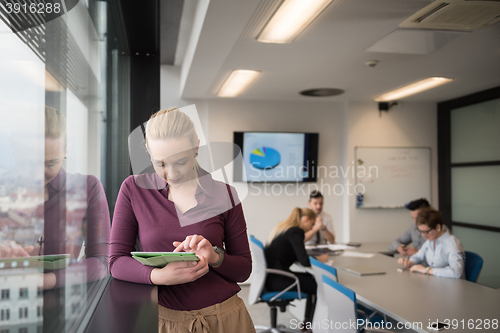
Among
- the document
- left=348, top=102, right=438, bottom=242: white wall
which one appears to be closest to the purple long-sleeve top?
the document

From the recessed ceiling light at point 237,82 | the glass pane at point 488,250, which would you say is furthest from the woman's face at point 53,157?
the glass pane at point 488,250

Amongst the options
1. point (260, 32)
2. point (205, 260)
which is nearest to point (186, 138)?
point (205, 260)

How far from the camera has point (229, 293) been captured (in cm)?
117

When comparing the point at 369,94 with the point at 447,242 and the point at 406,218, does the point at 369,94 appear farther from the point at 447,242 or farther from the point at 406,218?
the point at 447,242

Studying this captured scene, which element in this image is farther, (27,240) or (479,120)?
(479,120)

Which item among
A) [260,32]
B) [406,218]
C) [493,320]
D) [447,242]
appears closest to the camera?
[493,320]

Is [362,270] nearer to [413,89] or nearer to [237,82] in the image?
[237,82]

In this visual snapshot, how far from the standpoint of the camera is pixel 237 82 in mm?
4188

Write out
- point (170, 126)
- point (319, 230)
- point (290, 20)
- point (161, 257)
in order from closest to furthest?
point (161, 257)
point (170, 126)
point (290, 20)
point (319, 230)

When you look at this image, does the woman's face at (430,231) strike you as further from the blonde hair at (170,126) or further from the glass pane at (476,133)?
the blonde hair at (170,126)

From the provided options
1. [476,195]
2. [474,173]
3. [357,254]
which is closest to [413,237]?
[357,254]

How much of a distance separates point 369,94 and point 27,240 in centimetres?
476

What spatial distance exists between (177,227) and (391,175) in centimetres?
475

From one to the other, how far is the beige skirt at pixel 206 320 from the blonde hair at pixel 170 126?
511 millimetres
